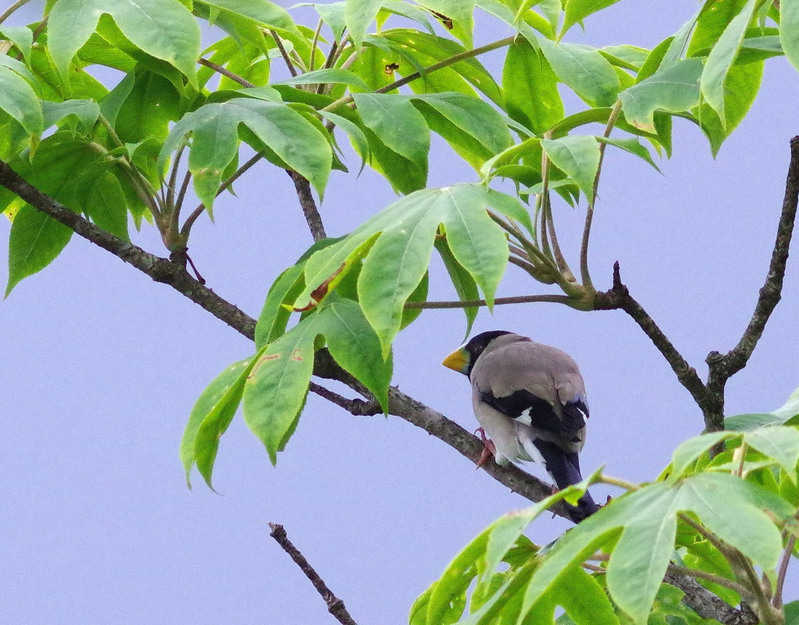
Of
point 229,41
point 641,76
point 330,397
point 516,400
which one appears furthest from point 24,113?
point 516,400

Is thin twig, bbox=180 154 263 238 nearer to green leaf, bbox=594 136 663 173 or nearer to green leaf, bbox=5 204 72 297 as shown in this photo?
green leaf, bbox=5 204 72 297

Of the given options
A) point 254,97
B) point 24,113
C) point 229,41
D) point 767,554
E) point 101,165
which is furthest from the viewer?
point 229,41

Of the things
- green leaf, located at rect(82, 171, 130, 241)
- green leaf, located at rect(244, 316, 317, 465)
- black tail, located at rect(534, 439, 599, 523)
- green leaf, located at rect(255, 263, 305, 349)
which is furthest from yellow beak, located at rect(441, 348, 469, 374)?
green leaf, located at rect(244, 316, 317, 465)

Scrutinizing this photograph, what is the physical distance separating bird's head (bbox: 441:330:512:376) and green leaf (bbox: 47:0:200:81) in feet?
4.32

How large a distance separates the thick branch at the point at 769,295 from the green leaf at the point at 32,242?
88cm

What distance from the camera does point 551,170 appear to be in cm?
121

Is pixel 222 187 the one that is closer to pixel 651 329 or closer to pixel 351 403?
pixel 351 403

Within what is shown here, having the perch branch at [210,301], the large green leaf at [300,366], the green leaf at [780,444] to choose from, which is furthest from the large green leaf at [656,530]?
the perch branch at [210,301]

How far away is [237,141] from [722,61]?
51 cm

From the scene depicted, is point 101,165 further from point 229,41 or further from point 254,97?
point 229,41

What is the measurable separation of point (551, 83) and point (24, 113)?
2.31 ft

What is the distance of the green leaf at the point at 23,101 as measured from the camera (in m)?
0.97

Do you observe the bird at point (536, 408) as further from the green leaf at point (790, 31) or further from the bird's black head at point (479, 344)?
the green leaf at point (790, 31)

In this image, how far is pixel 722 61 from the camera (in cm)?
82
